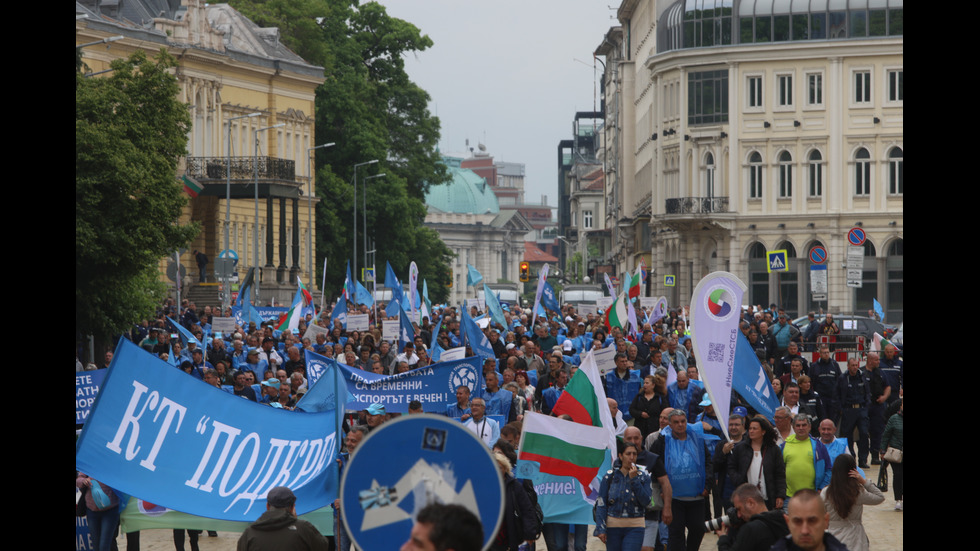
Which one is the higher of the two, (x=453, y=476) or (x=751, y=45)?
(x=751, y=45)

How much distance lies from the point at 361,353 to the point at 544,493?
424 inches

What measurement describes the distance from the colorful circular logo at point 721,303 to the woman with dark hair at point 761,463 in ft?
6.21

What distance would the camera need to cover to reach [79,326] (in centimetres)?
2645

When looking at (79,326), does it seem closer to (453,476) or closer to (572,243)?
(453,476)

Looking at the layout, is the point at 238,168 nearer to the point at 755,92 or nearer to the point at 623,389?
the point at 755,92

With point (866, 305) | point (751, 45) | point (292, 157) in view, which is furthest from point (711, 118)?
point (292, 157)

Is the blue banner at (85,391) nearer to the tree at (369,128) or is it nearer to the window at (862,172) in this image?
the tree at (369,128)

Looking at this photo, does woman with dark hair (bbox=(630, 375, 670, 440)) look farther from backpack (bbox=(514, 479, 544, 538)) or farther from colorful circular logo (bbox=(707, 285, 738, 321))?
backpack (bbox=(514, 479, 544, 538))

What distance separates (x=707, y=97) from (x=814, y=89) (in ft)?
15.6

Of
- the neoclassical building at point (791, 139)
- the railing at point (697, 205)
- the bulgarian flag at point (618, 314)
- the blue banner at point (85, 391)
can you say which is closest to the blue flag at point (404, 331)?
the bulgarian flag at point (618, 314)

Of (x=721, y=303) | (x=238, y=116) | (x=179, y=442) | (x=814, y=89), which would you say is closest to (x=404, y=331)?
(x=721, y=303)

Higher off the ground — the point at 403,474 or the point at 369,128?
the point at 369,128

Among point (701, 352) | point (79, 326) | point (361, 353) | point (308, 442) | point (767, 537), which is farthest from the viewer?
point (79, 326)

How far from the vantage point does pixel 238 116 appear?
60.4 meters
